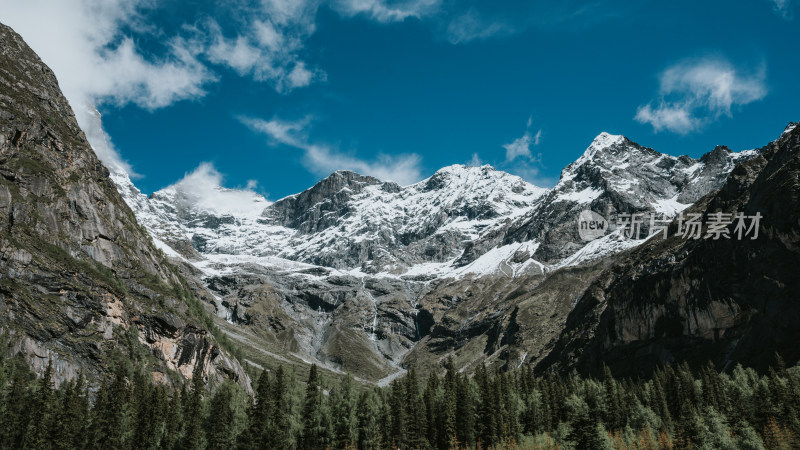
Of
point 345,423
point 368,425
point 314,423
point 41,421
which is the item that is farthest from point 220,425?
point 41,421

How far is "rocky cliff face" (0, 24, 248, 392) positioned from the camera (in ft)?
441

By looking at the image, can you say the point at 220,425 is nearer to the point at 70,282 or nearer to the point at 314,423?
the point at 314,423

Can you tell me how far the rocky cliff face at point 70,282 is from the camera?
441ft

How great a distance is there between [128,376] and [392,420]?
7538 cm

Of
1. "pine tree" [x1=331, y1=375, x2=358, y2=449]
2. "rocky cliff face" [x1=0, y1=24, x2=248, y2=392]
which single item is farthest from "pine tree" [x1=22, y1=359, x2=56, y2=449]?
"pine tree" [x1=331, y1=375, x2=358, y2=449]

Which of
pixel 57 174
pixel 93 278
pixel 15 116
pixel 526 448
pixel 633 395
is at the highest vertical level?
pixel 15 116

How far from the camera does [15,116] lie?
18350 cm

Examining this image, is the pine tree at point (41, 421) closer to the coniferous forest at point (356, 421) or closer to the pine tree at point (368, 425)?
the coniferous forest at point (356, 421)

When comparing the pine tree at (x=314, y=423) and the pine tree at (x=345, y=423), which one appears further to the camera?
the pine tree at (x=345, y=423)

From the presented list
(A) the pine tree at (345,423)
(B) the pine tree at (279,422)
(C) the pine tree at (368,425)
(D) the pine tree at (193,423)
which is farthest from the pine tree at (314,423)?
(D) the pine tree at (193,423)

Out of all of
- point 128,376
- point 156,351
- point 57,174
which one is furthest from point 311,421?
point 57,174

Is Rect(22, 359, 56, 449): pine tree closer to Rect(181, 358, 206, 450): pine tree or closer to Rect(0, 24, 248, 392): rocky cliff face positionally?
Rect(181, 358, 206, 450): pine tree

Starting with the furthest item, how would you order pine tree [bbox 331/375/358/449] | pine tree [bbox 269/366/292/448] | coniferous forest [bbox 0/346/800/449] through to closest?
pine tree [bbox 331/375/358/449], pine tree [bbox 269/366/292/448], coniferous forest [bbox 0/346/800/449]

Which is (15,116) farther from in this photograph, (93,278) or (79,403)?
(79,403)
